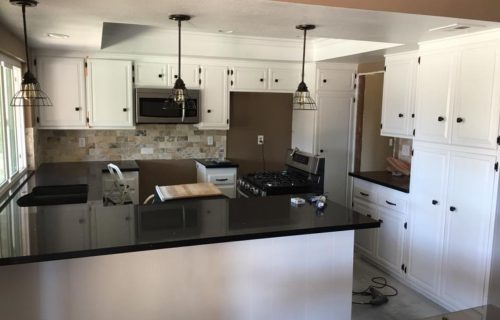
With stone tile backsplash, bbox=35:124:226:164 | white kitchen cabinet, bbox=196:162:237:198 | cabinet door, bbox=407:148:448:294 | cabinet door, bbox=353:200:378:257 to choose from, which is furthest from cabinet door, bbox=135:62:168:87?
cabinet door, bbox=407:148:448:294

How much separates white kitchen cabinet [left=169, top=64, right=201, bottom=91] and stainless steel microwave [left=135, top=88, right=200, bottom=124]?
9cm

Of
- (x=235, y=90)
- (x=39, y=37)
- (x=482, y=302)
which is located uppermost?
(x=39, y=37)

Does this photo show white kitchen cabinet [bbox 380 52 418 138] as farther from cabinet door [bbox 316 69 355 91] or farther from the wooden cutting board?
the wooden cutting board

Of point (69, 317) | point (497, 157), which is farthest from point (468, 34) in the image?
point (69, 317)

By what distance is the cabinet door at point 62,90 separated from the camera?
431cm

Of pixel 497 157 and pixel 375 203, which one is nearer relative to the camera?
pixel 497 157

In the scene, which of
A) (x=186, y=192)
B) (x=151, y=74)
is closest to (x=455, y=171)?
(x=186, y=192)

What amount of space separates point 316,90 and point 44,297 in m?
3.77

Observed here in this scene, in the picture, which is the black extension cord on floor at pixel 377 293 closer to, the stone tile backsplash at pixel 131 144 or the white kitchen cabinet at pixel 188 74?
the stone tile backsplash at pixel 131 144

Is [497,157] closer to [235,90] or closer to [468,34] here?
[468,34]

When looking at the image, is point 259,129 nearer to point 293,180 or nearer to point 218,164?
point 218,164

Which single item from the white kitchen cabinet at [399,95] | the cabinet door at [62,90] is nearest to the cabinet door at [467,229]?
the white kitchen cabinet at [399,95]

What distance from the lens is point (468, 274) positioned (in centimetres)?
318

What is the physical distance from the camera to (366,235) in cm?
445
